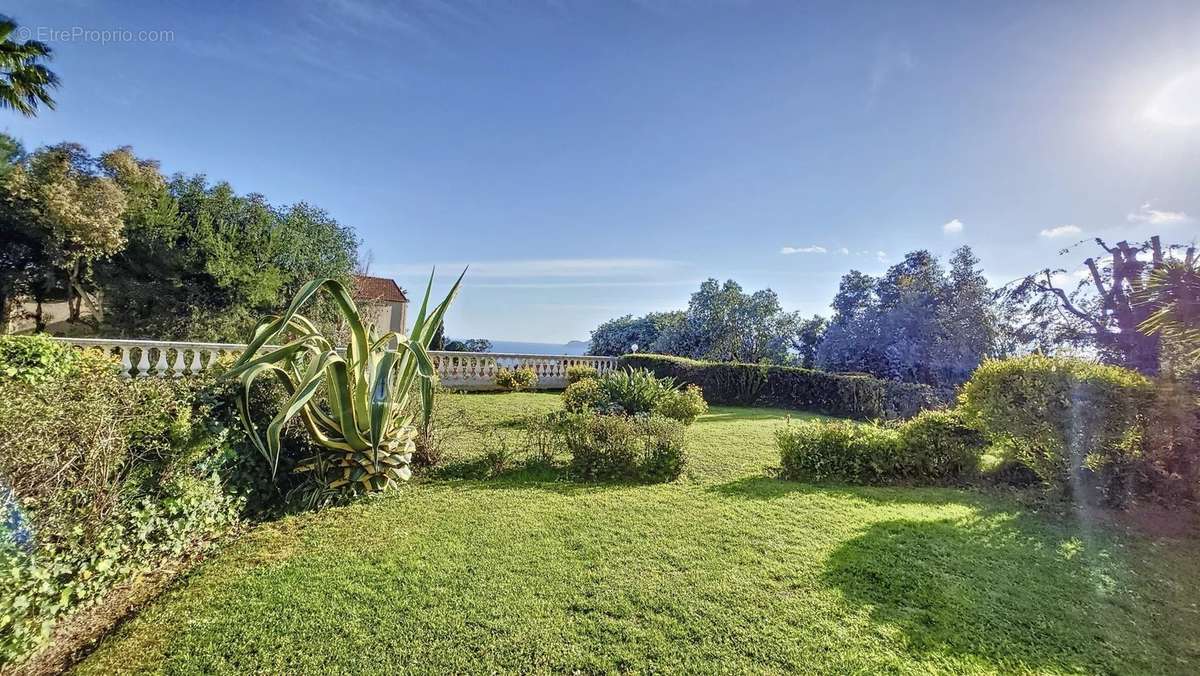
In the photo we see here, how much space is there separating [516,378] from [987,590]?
1183cm

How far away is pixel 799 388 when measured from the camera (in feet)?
42.9

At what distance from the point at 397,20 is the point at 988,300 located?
17.1 metres

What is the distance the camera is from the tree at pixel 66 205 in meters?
12.8

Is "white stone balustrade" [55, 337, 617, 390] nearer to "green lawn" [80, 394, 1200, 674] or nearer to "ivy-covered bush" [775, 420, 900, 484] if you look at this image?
"green lawn" [80, 394, 1200, 674]

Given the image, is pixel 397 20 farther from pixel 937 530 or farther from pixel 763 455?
pixel 937 530

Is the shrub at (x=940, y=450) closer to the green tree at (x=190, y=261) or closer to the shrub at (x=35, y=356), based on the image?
the shrub at (x=35, y=356)

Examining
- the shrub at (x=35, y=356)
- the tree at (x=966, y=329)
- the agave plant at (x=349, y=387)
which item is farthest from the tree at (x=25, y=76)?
the tree at (x=966, y=329)

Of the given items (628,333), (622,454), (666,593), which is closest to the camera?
(666,593)

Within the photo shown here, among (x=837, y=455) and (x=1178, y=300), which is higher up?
(x=1178, y=300)

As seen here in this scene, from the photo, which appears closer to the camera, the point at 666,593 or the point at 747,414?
the point at 666,593

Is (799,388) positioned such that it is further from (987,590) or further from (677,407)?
(987,590)

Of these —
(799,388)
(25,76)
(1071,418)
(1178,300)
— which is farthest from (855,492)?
Answer: (25,76)

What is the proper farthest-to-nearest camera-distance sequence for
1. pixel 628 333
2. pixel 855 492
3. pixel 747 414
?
pixel 628 333 → pixel 747 414 → pixel 855 492

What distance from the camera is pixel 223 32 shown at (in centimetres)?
561
